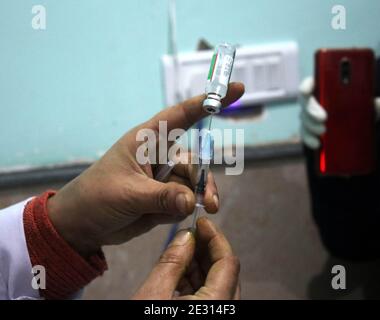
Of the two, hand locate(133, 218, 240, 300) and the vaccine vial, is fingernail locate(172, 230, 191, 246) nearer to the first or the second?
hand locate(133, 218, 240, 300)

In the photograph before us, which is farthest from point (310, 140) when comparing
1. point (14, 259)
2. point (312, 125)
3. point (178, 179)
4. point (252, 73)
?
point (14, 259)

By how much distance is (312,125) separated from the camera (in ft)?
2.24

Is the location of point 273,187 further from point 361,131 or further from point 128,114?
point 128,114

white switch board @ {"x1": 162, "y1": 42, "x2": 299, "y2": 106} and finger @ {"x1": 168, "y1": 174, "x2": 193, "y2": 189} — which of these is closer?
finger @ {"x1": 168, "y1": 174, "x2": 193, "y2": 189}

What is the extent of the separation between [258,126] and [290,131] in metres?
0.07

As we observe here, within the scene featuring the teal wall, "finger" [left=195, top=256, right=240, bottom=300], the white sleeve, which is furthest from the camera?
the teal wall

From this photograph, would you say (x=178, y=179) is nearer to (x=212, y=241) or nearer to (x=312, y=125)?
(x=212, y=241)

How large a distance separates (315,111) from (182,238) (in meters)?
0.34

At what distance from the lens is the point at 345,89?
0.65m

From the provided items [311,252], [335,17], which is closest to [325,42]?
[335,17]

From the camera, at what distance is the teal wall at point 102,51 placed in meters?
0.66

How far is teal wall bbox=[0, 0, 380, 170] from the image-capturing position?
66cm

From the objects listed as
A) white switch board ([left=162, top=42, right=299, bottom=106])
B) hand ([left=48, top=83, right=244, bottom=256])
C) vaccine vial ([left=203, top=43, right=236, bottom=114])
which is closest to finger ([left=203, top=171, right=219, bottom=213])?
hand ([left=48, top=83, right=244, bottom=256])

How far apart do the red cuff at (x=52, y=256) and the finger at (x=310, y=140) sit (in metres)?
0.42
